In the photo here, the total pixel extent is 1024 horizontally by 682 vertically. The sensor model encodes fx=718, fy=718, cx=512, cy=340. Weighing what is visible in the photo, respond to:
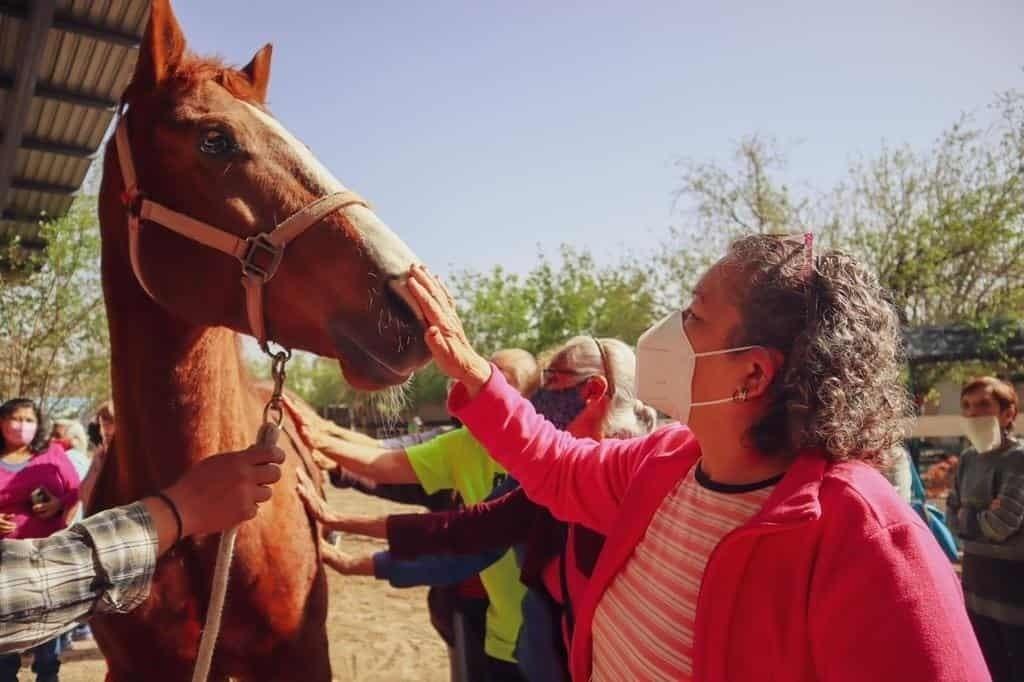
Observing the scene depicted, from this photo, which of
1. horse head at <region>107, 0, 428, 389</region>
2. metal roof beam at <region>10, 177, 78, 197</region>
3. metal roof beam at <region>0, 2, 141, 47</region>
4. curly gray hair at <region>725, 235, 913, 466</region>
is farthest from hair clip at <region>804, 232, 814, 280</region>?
metal roof beam at <region>10, 177, 78, 197</region>

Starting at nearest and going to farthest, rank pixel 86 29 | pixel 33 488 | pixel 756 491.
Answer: pixel 756 491 < pixel 33 488 < pixel 86 29

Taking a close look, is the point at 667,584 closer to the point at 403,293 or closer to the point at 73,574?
the point at 403,293

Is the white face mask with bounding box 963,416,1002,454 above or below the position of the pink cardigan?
below

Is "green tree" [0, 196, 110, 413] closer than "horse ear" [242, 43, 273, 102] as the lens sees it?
No

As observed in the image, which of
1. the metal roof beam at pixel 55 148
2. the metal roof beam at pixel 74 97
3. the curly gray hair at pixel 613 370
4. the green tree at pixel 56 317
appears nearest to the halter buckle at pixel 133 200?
the curly gray hair at pixel 613 370

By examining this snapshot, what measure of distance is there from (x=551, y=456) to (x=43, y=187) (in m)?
8.34

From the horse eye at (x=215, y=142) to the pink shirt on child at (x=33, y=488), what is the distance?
372 centimetres

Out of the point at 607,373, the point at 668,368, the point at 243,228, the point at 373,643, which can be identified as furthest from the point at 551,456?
the point at 373,643

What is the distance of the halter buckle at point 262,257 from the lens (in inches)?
73.3

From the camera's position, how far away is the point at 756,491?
57.6 inches

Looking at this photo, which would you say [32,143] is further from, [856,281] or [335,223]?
[856,281]

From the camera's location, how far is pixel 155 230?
199 cm

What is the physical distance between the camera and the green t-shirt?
2932 mm

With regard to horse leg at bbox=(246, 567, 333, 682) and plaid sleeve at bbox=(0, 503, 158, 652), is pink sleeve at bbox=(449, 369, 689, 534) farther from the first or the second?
horse leg at bbox=(246, 567, 333, 682)
